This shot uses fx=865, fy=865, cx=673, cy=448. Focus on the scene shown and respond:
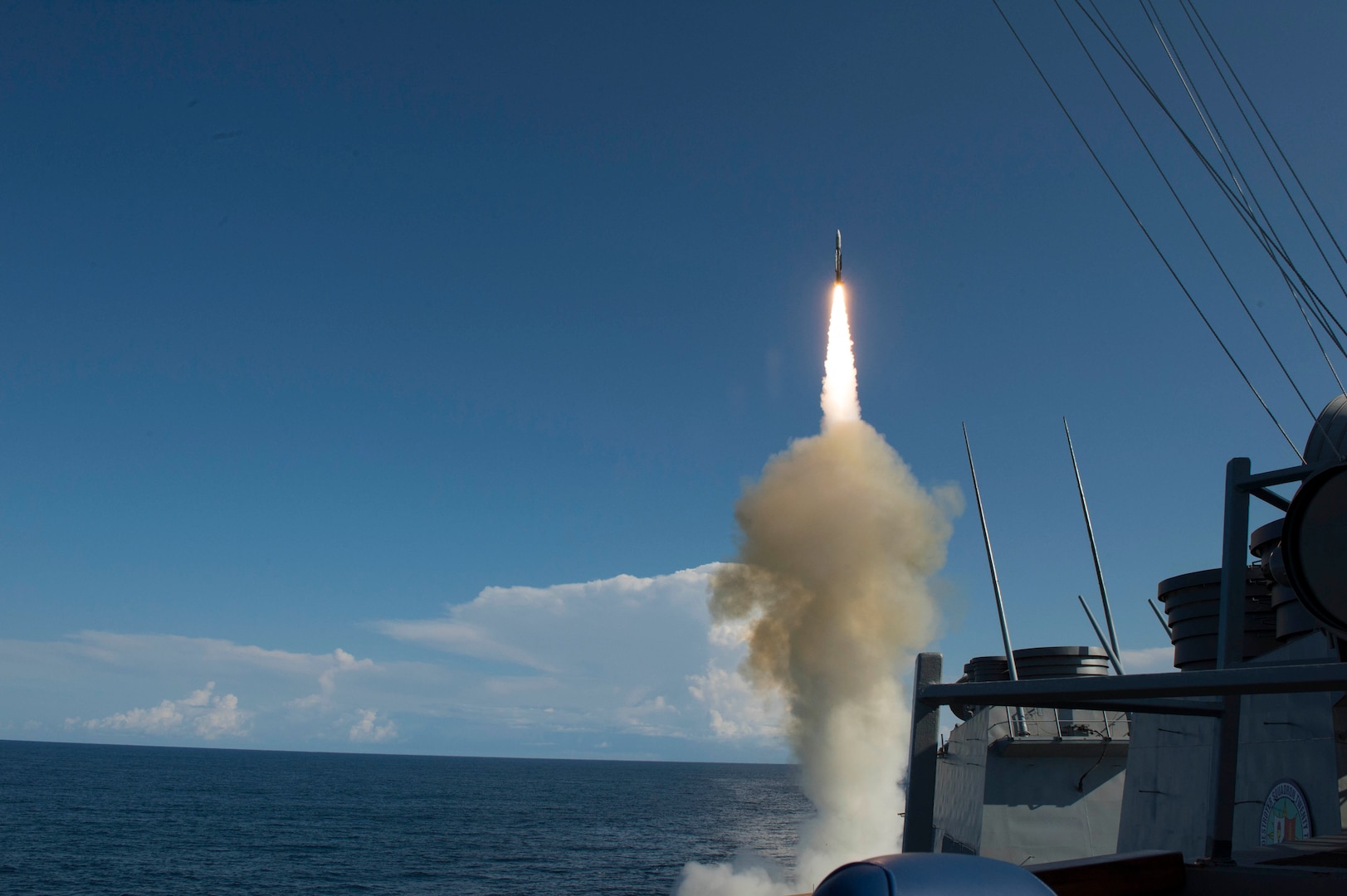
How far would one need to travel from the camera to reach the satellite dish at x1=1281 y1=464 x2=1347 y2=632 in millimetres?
5484

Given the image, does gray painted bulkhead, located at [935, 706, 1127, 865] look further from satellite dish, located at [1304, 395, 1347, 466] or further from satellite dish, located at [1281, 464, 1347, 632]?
satellite dish, located at [1281, 464, 1347, 632]

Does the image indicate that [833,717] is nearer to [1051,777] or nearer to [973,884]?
[1051,777]

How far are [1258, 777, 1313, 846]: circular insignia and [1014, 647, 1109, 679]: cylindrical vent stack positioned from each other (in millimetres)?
11455

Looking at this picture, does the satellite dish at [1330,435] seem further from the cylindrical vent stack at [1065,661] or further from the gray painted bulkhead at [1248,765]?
the cylindrical vent stack at [1065,661]

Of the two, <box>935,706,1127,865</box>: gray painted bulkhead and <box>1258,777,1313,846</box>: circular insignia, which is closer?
<box>1258,777,1313,846</box>: circular insignia

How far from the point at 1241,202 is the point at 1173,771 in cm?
1057

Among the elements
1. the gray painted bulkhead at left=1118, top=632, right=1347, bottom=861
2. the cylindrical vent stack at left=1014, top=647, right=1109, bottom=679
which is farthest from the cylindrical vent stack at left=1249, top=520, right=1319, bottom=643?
the cylindrical vent stack at left=1014, top=647, right=1109, bottom=679

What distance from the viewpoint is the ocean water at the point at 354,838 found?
62.3m

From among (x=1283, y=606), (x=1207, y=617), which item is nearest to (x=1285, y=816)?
(x=1283, y=606)

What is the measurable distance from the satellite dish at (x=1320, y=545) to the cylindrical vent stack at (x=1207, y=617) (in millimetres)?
11479

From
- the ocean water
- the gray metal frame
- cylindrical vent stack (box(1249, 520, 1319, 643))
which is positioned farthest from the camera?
the ocean water

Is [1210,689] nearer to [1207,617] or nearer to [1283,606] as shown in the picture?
[1283,606]

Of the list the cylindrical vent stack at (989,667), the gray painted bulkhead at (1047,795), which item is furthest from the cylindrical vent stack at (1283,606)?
the cylindrical vent stack at (989,667)

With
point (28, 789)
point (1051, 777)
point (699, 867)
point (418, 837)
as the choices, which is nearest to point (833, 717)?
point (1051, 777)
